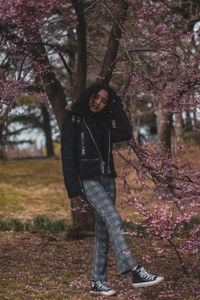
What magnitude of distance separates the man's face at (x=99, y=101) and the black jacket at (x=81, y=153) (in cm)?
13

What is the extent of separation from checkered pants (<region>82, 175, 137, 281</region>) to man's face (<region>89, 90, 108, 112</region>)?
2.24 feet

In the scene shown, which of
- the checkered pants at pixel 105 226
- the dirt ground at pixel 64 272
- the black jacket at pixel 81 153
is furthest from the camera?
the dirt ground at pixel 64 272

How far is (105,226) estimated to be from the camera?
3.70m

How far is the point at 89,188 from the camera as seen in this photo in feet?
11.5

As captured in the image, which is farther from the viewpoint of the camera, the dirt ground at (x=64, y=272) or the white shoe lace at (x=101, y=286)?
the dirt ground at (x=64, y=272)

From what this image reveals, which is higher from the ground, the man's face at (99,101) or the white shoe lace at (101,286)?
the man's face at (99,101)

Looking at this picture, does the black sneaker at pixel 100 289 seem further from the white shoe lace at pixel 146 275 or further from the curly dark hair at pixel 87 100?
the curly dark hair at pixel 87 100

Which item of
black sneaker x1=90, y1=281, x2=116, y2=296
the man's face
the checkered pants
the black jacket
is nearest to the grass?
black sneaker x1=90, y1=281, x2=116, y2=296

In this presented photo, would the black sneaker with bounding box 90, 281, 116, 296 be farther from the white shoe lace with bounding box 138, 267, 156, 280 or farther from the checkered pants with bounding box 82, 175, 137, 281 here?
the white shoe lace with bounding box 138, 267, 156, 280

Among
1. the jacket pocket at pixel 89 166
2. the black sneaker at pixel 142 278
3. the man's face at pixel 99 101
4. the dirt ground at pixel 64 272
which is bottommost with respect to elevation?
the dirt ground at pixel 64 272

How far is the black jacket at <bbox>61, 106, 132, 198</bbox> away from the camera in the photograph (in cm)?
350

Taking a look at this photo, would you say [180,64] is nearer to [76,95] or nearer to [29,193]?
[76,95]

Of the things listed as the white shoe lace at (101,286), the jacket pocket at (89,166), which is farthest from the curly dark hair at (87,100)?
the white shoe lace at (101,286)

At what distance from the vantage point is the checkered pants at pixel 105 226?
334 centimetres
